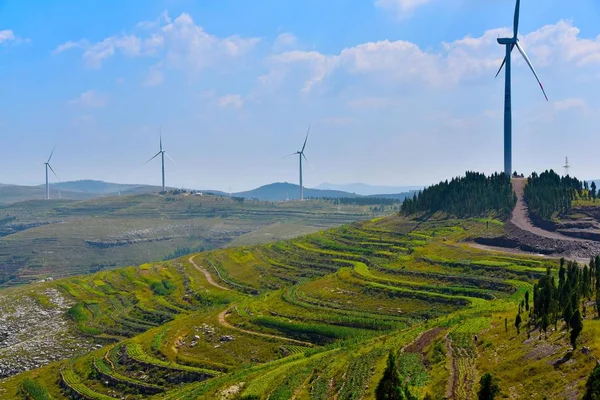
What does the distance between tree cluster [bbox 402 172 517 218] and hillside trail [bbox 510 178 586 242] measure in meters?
2.35

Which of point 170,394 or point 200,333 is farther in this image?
point 200,333

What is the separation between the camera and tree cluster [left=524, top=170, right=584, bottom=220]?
140 metres

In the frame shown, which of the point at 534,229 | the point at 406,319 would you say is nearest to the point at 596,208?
the point at 534,229

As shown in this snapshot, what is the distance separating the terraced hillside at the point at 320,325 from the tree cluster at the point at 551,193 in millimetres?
12691

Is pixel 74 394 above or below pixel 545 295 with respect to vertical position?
below

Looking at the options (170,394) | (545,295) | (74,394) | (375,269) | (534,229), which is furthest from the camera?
(534,229)

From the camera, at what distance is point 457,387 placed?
5094 cm

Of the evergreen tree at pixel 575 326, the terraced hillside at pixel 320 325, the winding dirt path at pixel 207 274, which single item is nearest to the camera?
the evergreen tree at pixel 575 326

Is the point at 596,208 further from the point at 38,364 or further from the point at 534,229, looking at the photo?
the point at 38,364

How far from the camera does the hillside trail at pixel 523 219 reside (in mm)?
125062

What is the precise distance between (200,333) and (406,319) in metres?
35.8

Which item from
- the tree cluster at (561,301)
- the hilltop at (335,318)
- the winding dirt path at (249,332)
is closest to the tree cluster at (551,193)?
the hilltop at (335,318)

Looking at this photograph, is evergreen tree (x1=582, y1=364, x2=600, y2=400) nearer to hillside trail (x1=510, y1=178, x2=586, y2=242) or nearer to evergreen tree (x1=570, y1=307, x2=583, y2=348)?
evergreen tree (x1=570, y1=307, x2=583, y2=348)

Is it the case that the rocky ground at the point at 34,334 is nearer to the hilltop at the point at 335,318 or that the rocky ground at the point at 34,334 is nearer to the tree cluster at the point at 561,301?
the hilltop at the point at 335,318
